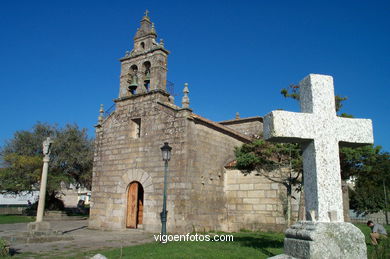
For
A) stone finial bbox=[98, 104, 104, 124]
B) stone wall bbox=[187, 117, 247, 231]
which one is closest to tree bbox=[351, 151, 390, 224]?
stone wall bbox=[187, 117, 247, 231]

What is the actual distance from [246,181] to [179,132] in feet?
13.6

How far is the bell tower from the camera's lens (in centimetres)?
1605

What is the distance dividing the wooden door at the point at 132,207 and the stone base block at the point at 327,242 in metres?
12.4

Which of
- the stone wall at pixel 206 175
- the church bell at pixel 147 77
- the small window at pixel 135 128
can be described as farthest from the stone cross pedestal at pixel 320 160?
the small window at pixel 135 128

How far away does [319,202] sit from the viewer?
4.16 m

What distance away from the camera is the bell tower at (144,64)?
1605cm

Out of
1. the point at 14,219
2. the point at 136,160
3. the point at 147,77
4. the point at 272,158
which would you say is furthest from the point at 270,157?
the point at 14,219

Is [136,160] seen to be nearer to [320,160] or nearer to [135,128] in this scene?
[135,128]

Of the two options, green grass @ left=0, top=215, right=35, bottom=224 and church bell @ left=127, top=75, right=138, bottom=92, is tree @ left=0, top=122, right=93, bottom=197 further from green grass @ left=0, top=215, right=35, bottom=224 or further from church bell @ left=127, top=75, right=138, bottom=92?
church bell @ left=127, top=75, right=138, bottom=92

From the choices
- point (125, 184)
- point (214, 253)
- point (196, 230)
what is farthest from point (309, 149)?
point (125, 184)

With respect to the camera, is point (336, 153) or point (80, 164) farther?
point (80, 164)

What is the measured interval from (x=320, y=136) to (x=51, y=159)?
23.9m

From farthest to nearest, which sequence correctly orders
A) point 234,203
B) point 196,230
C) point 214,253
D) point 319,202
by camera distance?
point 234,203, point 196,230, point 214,253, point 319,202

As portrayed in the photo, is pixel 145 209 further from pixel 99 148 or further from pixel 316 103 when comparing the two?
pixel 316 103
